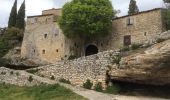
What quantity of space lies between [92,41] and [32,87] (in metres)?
12.2

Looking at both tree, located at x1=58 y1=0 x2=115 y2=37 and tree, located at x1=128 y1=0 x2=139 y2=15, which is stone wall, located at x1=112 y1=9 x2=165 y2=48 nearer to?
tree, located at x1=58 y1=0 x2=115 y2=37

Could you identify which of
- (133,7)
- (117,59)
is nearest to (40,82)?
(117,59)

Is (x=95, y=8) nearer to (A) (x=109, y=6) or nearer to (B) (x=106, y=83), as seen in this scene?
(A) (x=109, y=6)

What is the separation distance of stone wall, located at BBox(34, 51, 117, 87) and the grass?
1.89 metres

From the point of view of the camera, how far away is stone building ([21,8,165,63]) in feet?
123

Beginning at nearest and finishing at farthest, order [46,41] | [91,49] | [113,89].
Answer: [113,89] → [91,49] → [46,41]

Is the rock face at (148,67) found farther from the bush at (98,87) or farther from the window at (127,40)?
the window at (127,40)

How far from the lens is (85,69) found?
30.5m

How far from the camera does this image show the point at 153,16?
122 ft

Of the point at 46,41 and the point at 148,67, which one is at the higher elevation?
the point at 46,41

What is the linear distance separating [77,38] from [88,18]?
3446 mm

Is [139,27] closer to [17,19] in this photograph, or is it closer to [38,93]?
[38,93]

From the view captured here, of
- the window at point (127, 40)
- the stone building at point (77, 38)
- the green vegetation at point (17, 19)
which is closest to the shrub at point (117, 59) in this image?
the stone building at point (77, 38)

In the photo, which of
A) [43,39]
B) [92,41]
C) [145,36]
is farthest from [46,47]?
[145,36]
